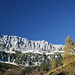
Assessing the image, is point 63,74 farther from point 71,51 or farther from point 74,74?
point 71,51

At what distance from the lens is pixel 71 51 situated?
35.5 meters

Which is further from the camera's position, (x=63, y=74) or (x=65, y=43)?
(x=65, y=43)

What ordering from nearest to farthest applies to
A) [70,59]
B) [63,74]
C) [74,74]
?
1. [74,74]
2. [63,74]
3. [70,59]

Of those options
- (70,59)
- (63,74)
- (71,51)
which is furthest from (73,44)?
(63,74)

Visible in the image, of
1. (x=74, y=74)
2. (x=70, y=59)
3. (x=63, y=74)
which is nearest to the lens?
(x=74, y=74)

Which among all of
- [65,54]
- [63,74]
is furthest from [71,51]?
[63,74]

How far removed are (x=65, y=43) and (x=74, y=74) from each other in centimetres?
1704

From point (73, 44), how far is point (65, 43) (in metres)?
2.42

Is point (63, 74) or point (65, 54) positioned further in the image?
point (65, 54)

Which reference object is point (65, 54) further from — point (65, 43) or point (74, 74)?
point (74, 74)

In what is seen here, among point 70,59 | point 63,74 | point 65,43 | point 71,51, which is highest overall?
point 65,43

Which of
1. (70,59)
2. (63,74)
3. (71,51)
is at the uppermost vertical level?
(71,51)

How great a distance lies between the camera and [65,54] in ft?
116

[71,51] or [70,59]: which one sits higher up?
[71,51]
